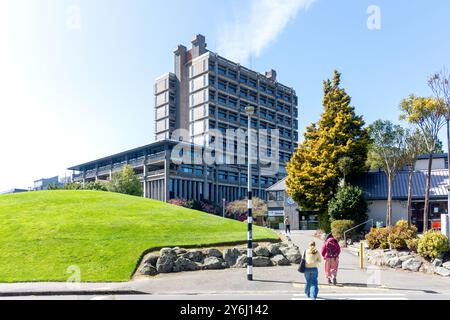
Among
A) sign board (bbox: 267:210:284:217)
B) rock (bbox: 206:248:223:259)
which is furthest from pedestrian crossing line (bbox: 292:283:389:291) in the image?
sign board (bbox: 267:210:284:217)

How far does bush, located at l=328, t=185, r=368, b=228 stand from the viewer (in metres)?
26.8

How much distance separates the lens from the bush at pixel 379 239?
61.8 ft

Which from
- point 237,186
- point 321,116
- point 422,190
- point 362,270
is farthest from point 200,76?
point 362,270

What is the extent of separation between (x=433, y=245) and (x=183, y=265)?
11.1m

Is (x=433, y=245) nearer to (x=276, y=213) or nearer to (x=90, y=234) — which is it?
(x=90, y=234)

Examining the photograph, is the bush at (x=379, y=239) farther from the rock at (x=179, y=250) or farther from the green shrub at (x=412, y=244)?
the rock at (x=179, y=250)

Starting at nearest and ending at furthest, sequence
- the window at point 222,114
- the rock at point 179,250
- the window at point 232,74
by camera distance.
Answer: the rock at point 179,250
the window at point 222,114
the window at point 232,74

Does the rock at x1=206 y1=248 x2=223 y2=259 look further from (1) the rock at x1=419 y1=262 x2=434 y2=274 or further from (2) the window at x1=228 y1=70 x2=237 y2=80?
(2) the window at x1=228 y1=70 x2=237 y2=80

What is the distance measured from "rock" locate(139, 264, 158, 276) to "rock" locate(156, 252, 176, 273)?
248 mm

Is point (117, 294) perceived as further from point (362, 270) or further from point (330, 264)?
point (362, 270)

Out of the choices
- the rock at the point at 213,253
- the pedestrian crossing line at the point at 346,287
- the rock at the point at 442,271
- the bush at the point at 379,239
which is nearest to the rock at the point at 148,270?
the rock at the point at 213,253

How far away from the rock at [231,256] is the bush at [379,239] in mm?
7781

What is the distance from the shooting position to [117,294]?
12.3 meters
